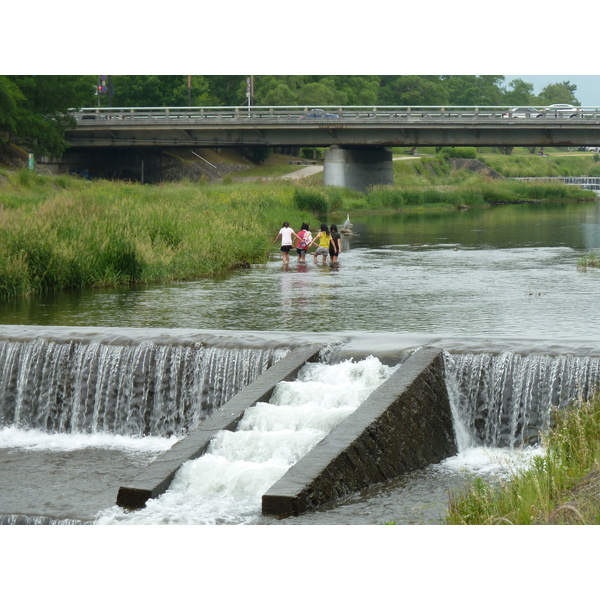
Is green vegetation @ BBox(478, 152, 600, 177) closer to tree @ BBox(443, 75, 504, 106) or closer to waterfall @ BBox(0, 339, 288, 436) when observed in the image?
tree @ BBox(443, 75, 504, 106)

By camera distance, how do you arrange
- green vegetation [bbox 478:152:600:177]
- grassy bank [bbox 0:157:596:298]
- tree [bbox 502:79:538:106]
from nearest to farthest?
grassy bank [bbox 0:157:596:298]
green vegetation [bbox 478:152:600:177]
tree [bbox 502:79:538:106]

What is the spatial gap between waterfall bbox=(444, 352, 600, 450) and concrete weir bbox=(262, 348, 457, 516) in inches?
11.6

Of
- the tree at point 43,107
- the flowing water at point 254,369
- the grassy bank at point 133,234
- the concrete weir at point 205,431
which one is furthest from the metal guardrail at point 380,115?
the concrete weir at point 205,431

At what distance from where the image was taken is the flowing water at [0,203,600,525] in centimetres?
1216

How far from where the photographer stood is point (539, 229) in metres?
47.6

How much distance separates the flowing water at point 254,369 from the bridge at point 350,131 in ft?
116

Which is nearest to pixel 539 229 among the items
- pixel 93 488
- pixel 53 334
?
pixel 53 334

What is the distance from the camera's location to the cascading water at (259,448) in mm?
11273

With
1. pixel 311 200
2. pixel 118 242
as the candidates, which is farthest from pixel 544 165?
pixel 118 242

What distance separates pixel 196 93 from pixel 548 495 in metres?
87.3

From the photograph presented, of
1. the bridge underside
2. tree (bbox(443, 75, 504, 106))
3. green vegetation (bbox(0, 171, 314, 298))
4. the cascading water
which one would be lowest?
the cascading water

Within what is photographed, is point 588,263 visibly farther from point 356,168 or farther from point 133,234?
point 356,168

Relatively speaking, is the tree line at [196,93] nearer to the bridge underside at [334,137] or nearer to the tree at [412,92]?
the tree at [412,92]

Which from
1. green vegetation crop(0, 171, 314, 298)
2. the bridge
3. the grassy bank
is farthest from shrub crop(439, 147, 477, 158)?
green vegetation crop(0, 171, 314, 298)
